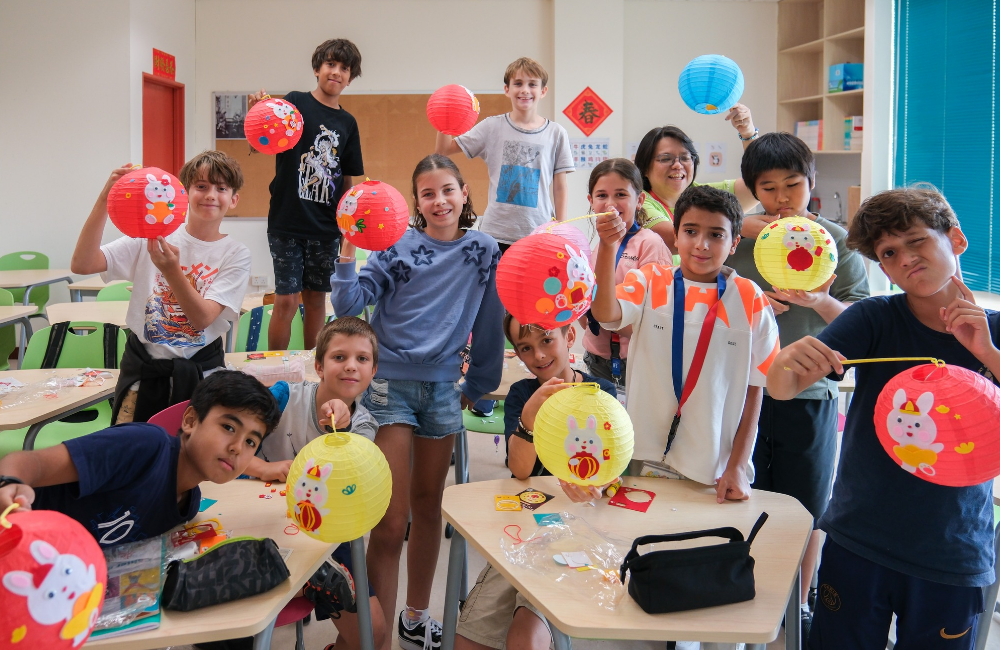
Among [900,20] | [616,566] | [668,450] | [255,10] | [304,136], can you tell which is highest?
[255,10]

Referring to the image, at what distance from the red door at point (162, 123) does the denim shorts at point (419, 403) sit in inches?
204

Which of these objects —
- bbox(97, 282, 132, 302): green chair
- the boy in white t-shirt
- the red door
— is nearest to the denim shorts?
the boy in white t-shirt

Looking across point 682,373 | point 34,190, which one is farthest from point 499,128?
point 34,190

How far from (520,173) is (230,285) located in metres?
1.45

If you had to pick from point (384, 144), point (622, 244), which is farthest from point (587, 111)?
point (622, 244)

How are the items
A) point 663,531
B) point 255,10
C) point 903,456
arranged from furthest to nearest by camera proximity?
point 255,10, point 663,531, point 903,456

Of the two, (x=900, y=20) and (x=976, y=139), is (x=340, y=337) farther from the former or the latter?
(x=900, y=20)

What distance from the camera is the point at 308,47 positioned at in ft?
22.3

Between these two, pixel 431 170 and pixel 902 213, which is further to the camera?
pixel 431 170

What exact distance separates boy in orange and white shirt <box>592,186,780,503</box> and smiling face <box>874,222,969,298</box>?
0.37 m

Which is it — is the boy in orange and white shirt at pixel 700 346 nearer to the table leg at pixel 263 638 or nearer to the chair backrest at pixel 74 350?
the table leg at pixel 263 638

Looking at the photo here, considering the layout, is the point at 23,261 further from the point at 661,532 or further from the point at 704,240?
the point at 661,532

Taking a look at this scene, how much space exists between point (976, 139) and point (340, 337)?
452 cm

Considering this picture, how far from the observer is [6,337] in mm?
4176
